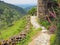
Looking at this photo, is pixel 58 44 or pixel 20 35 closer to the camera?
pixel 58 44

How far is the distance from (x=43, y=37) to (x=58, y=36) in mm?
4189

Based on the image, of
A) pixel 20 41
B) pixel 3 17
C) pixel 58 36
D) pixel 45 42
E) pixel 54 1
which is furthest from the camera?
pixel 3 17

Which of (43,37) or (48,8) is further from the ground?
(48,8)

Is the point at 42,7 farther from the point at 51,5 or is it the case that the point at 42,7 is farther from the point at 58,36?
the point at 58,36

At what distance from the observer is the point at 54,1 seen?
1845 cm

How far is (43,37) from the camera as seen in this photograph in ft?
40.8

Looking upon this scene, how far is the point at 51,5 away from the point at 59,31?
10535 mm

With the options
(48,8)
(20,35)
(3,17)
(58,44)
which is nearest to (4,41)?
(20,35)

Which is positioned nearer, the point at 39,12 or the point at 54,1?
the point at 54,1

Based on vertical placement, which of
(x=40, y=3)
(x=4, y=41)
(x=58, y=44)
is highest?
(x=40, y=3)

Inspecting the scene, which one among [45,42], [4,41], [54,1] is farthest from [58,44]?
[54,1]

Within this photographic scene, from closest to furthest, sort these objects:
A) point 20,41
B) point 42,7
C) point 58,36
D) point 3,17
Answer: point 58,36, point 20,41, point 42,7, point 3,17

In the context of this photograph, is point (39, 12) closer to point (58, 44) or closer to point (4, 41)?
point (4, 41)

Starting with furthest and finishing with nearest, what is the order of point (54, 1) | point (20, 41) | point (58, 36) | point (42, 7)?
point (42, 7), point (54, 1), point (20, 41), point (58, 36)
